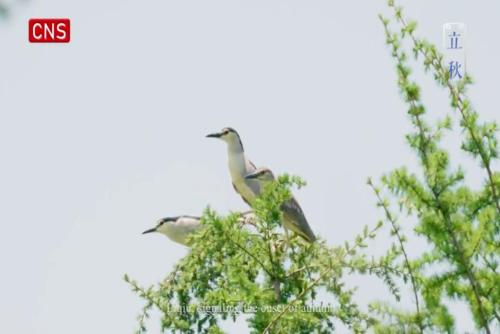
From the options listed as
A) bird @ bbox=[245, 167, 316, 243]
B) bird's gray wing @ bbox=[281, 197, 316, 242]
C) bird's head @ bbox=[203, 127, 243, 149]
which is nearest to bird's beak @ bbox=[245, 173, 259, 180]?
bird @ bbox=[245, 167, 316, 243]

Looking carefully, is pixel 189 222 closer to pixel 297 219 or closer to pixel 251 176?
pixel 251 176

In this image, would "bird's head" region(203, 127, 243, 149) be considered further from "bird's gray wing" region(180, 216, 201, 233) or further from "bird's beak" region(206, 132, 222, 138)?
"bird's gray wing" region(180, 216, 201, 233)

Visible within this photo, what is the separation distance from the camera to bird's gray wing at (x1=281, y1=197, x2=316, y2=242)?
33.3 feet

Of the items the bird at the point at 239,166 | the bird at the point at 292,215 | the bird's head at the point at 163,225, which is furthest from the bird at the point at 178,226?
the bird at the point at 292,215

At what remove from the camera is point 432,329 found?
570 centimetres

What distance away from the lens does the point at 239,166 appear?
11305 mm

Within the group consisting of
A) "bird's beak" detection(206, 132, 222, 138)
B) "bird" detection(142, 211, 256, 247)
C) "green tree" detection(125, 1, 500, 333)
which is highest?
"bird's beak" detection(206, 132, 222, 138)

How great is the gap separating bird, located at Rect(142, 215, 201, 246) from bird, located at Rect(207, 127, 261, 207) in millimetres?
533

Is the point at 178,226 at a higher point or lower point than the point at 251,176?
lower

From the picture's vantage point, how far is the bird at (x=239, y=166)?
10.8 metres

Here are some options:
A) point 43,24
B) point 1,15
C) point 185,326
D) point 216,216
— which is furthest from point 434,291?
point 43,24

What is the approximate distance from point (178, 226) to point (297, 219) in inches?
59.6

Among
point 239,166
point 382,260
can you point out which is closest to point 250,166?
point 239,166

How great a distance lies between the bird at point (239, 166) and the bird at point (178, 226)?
0.53 meters
